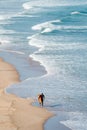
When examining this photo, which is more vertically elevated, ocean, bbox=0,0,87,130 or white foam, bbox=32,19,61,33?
ocean, bbox=0,0,87,130

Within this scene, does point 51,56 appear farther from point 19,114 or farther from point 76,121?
point 76,121

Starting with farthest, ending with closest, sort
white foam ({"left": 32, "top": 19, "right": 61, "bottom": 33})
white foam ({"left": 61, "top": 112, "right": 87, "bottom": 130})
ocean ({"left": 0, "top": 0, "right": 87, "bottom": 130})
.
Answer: white foam ({"left": 32, "top": 19, "right": 61, "bottom": 33})
ocean ({"left": 0, "top": 0, "right": 87, "bottom": 130})
white foam ({"left": 61, "top": 112, "right": 87, "bottom": 130})

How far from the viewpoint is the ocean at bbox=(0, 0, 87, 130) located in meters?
21.1

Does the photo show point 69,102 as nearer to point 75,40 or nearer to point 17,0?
point 75,40

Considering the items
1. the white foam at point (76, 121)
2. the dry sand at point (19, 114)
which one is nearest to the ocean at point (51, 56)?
the white foam at point (76, 121)

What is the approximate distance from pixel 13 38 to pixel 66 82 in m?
15.3

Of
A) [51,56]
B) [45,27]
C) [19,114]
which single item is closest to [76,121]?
[19,114]

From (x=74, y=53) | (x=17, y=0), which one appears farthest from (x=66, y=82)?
(x=17, y=0)

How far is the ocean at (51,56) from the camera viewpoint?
69.3 ft

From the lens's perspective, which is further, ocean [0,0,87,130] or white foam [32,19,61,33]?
white foam [32,19,61,33]

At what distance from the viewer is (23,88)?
23.2 metres

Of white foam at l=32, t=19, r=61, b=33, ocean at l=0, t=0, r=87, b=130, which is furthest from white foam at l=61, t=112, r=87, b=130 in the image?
white foam at l=32, t=19, r=61, b=33

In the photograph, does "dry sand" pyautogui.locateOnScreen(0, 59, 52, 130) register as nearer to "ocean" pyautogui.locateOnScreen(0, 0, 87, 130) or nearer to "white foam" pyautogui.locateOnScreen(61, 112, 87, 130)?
"ocean" pyautogui.locateOnScreen(0, 0, 87, 130)

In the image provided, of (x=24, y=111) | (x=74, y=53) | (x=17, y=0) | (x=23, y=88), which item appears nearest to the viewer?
(x=24, y=111)
